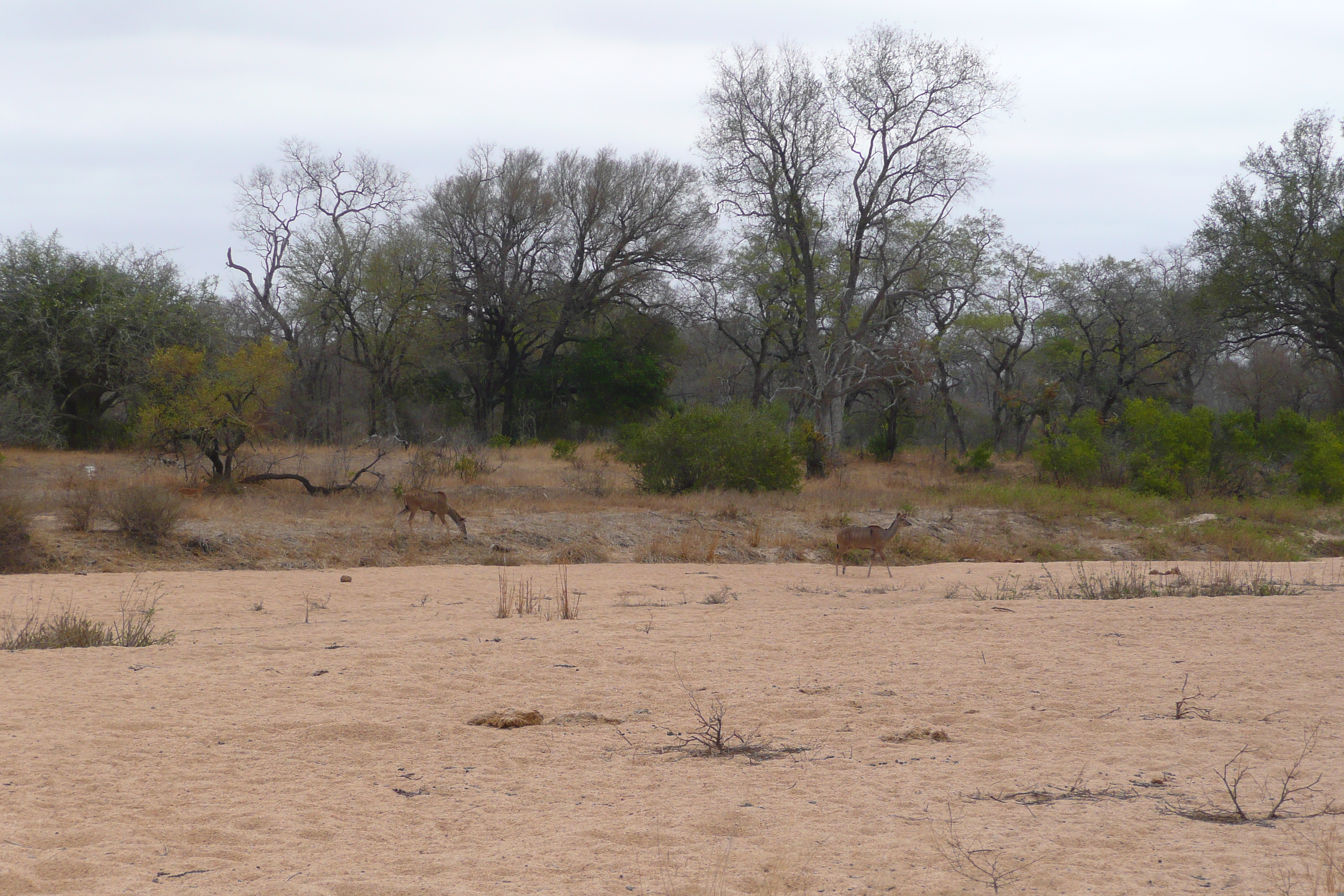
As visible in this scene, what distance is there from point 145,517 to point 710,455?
12015 millimetres

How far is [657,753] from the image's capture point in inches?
221

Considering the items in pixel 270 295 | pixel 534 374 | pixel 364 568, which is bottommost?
pixel 364 568

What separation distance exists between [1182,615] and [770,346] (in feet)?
132

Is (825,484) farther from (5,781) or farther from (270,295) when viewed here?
(270,295)

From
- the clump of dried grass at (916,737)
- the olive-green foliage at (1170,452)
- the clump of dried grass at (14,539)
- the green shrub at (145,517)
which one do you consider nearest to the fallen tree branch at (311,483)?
the green shrub at (145,517)

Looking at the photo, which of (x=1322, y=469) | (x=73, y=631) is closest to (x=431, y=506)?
(x=73, y=631)

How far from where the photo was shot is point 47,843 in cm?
407

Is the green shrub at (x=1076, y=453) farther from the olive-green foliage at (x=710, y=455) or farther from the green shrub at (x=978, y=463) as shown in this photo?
the olive-green foliage at (x=710, y=455)

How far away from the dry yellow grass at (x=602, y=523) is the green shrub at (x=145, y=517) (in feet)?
0.63

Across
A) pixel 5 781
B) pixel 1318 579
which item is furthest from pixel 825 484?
pixel 5 781

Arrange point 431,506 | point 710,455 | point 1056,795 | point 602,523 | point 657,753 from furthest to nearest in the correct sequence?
point 710,455
point 602,523
point 431,506
point 657,753
point 1056,795

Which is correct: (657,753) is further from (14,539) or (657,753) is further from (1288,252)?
(1288,252)

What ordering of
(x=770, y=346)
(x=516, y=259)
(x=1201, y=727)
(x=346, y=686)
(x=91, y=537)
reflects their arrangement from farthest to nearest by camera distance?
1. (x=770, y=346)
2. (x=516, y=259)
3. (x=91, y=537)
4. (x=346, y=686)
5. (x=1201, y=727)

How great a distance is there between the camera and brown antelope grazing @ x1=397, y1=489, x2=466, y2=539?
54.7 ft
